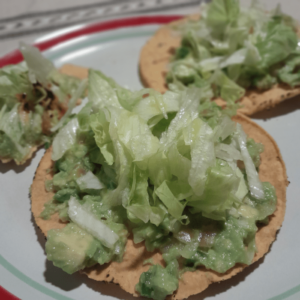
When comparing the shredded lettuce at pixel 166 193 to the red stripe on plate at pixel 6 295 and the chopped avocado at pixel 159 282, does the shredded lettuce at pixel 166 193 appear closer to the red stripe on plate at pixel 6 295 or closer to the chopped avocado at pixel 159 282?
the chopped avocado at pixel 159 282

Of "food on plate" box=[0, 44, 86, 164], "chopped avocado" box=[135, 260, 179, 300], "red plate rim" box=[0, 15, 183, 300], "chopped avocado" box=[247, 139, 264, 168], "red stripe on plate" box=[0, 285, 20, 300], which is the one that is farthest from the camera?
"red plate rim" box=[0, 15, 183, 300]

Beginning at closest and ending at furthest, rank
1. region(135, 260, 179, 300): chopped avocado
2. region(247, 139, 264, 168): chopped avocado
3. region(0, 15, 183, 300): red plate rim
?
region(135, 260, 179, 300): chopped avocado
region(247, 139, 264, 168): chopped avocado
region(0, 15, 183, 300): red plate rim

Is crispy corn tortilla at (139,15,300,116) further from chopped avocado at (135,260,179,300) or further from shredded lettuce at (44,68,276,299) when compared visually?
chopped avocado at (135,260,179,300)

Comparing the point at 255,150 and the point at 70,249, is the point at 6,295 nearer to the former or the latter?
the point at 70,249

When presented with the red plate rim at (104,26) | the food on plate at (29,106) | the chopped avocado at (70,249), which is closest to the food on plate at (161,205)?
the chopped avocado at (70,249)

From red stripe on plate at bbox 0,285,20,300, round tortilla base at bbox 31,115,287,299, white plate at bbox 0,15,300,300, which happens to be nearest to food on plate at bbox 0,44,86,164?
white plate at bbox 0,15,300,300

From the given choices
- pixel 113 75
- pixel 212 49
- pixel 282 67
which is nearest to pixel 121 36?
pixel 113 75
